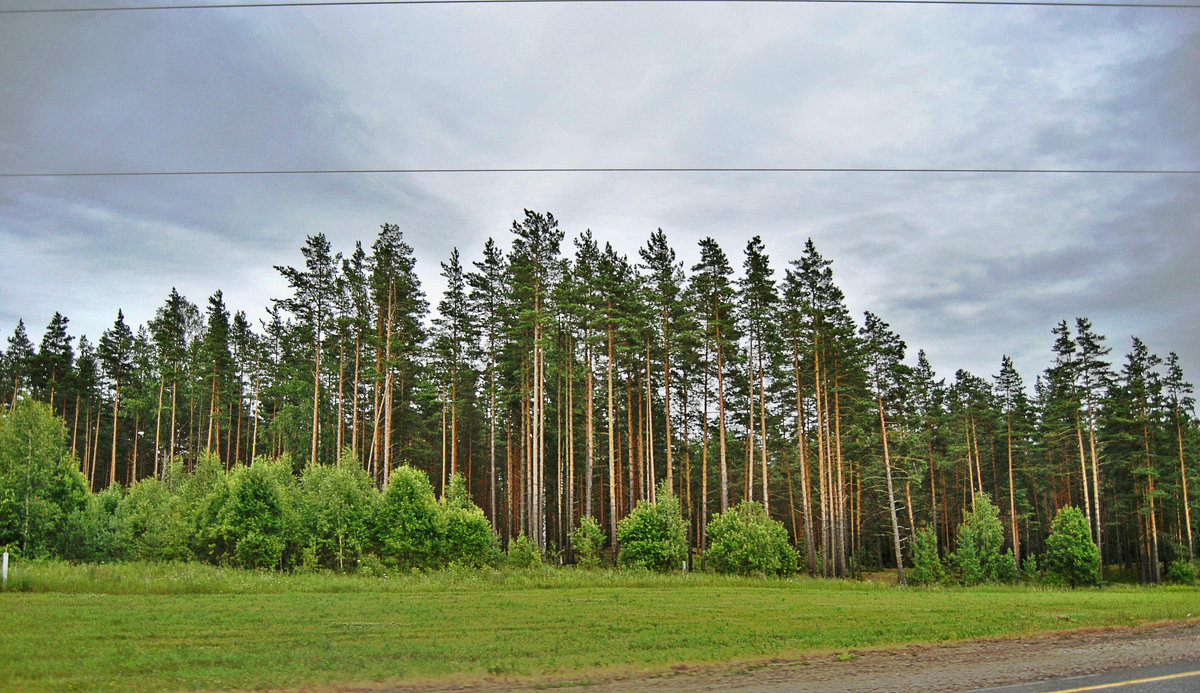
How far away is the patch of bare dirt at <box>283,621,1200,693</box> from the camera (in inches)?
467

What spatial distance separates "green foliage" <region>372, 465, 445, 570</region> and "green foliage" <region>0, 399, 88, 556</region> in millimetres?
14480

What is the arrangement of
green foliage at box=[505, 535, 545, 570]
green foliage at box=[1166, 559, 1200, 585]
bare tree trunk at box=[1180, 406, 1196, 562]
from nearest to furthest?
1. green foliage at box=[505, 535, 545, 570]
2. green foliage at box=[1166, 559, 1200, 585]
3. bare tree trunk at box=[1180, 406, 1196, 562]

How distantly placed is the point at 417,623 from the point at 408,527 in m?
17.7

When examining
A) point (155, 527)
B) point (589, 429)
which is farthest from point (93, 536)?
point (589, 429)

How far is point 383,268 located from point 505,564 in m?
20.5

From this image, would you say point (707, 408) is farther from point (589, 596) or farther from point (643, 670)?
point (643, 670)

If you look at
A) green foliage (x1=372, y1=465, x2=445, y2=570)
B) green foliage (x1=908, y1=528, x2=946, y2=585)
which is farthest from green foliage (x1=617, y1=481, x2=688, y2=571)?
green foliage (x1=908, y1=528, x2=946, y2=585)

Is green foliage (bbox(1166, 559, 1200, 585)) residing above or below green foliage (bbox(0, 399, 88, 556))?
below

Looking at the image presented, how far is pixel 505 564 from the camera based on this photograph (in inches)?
1471

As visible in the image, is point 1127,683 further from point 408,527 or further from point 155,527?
point 155,527

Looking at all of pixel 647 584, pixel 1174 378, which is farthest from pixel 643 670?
pixel 1174 378

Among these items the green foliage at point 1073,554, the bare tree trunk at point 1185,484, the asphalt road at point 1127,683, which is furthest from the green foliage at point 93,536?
the bare tree trunk at point 1185,484

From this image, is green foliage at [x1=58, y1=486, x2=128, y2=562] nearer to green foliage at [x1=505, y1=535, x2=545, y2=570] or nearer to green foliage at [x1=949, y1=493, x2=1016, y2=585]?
green foliage at [x1=505, y1=535, x2=545, y2=570]

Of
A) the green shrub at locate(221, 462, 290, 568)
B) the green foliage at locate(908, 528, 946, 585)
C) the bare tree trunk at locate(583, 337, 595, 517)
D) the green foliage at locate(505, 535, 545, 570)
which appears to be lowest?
the green foliage at locate(908, 528, 946, 585)
